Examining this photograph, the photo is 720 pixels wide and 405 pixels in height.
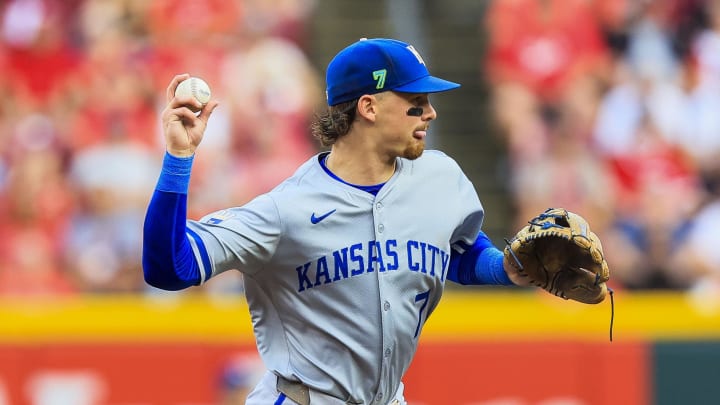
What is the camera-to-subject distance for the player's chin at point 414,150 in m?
4.18

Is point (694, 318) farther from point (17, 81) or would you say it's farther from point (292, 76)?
point (17, 81)

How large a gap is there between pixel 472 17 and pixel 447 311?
4.53 metres

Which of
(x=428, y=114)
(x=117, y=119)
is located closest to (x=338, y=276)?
(x=428, y=114)

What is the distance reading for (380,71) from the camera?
4.16 meters

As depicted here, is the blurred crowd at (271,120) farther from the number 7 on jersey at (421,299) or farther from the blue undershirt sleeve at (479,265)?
the number 7 on jersey at (421,299)

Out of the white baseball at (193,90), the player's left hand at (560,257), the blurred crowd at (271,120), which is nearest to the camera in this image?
the white baseball at (193,90)

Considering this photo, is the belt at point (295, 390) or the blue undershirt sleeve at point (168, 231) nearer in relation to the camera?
the blue undershirt sleeve at point (168, 231)

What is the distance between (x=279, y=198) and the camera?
4.11 meters

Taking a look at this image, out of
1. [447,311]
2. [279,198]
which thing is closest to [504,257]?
[279,198]

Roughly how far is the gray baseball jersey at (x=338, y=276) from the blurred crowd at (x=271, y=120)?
4.19 metres

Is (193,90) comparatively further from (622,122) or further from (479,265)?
(622,122)

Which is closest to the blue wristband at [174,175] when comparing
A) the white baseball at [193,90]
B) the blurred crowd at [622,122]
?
the white baseball at [193,90]

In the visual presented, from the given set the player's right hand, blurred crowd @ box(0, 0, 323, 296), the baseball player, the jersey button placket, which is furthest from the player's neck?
blurred crowd @ box(0, 0, 323, 296)

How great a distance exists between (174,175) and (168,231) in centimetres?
17
